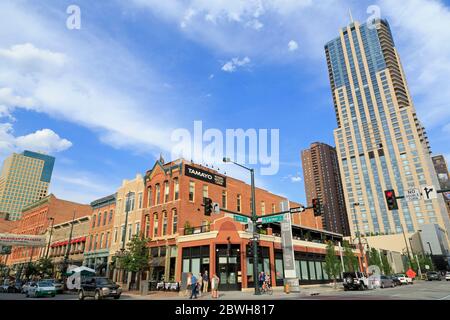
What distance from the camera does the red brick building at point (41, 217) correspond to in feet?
214

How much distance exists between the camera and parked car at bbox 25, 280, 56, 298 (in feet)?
92.7

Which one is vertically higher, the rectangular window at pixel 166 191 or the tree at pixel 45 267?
the rectangular window at pixel 166 191

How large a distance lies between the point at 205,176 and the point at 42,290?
21.4m

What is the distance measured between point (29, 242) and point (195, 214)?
119 feet

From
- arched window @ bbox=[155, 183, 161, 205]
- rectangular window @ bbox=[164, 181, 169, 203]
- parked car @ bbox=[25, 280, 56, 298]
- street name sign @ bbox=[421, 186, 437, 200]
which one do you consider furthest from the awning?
street name sign @ bbox=[421, 186, 437, 200]

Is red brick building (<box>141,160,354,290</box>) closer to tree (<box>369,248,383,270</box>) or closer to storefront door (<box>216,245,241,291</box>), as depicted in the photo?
storefront door (<box>216,245,241,291</box>)

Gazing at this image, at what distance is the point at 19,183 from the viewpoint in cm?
16575

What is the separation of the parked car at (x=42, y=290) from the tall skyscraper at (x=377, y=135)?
130049mm

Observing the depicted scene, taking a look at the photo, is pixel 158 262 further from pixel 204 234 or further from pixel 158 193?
pixel 158 193

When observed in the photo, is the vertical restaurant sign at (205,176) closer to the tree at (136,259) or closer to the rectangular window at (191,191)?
the rectangular window at (191,191)

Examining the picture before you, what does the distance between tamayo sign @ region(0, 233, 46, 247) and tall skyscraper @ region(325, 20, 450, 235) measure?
400 feet

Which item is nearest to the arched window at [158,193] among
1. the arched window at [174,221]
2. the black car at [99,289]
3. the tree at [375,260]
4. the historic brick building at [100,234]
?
the arched window at [174,221]
